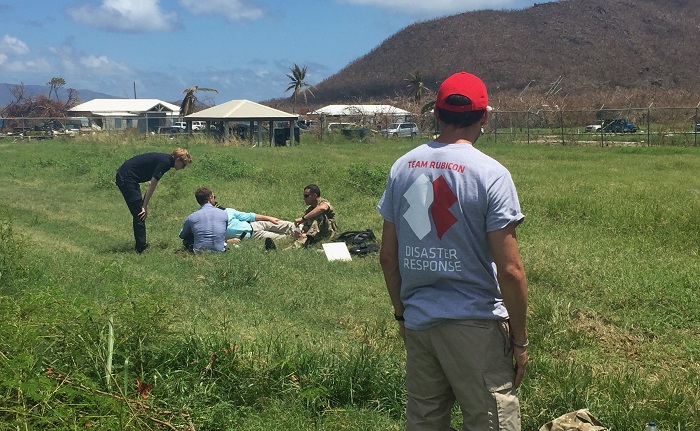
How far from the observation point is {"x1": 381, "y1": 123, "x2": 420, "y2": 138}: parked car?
4784cm

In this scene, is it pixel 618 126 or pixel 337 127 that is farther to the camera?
pixel 337 127

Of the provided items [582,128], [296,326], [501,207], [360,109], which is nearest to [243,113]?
[360,109]

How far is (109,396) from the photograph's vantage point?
13.7 ft

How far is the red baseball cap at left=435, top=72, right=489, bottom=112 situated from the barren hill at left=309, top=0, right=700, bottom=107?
98.3m

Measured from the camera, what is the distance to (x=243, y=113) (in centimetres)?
4122

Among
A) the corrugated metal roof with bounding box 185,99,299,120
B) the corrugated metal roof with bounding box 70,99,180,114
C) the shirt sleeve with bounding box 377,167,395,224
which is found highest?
the corrugated metal roof with bounding box 70,99,180,114

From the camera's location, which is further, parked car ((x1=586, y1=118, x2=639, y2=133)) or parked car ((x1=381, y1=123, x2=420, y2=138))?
parked car ((x1=381, y1=123, x2=420, y2=138))

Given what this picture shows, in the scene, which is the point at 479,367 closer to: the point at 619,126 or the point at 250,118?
the point at 250,118

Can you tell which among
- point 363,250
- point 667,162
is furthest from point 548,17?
point 363,250

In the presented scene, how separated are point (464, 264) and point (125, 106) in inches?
3314

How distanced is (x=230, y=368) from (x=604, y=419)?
92.4 inches

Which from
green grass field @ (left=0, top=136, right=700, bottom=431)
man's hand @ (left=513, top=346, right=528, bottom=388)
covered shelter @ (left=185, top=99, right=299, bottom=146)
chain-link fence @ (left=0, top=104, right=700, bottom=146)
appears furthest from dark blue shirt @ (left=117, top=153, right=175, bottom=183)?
covered shelter @ (left=185, top=99, right=299, bottom=146)

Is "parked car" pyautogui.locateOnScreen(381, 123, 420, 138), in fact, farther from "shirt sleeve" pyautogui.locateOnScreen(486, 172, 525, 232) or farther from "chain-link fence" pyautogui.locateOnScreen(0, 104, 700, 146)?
"shirt sleeve" pyautogui.locateOnScreen(486, 172, 525, 232)

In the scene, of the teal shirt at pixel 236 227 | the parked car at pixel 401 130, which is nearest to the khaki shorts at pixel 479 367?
the teal shirt at pixel 236 227
